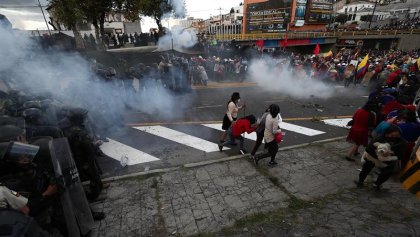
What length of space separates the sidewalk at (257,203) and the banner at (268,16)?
44.9m

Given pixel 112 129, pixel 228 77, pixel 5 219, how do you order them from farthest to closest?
1. pixel 228 77
2. pixel 112 129
3. pixel 5 219

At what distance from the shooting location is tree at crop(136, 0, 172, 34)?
17938mm

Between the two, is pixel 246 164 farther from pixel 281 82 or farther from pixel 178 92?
pixel 281 82

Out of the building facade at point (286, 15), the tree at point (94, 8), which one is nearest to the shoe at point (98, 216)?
the tree at point (94, 8)

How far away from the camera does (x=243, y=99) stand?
12.2m

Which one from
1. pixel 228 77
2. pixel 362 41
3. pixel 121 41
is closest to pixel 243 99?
pixel 228 77

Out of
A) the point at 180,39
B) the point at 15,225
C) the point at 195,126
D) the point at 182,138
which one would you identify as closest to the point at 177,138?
the point at 182,138

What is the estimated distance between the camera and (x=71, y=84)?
307 inches

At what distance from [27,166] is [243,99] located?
33.1ft

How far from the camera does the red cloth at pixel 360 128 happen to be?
5.77 metres

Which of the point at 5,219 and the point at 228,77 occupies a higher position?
the point at 5,219

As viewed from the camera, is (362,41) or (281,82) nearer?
(281,82)

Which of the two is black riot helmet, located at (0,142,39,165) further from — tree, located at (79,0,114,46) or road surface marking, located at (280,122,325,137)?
tree, located at (79,0,114,46)

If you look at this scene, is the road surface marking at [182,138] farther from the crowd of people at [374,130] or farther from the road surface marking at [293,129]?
the road surface marking at [293,129]
